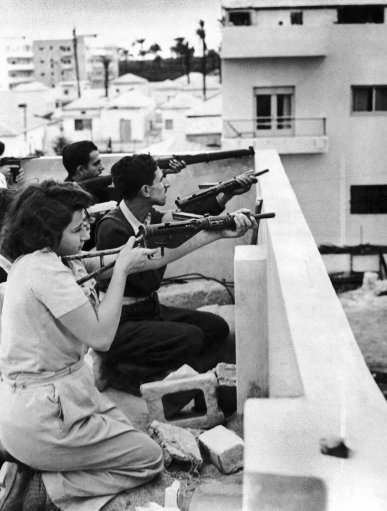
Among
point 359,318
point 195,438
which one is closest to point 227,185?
point 195,438

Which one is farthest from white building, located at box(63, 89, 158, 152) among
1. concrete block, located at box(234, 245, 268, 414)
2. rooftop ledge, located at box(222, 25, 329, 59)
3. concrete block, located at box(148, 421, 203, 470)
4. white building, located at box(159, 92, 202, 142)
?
concrete block, located at box(148, 421, 203, 470)

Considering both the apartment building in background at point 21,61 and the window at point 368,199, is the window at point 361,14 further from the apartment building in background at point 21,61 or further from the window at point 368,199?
the apartment building in background at point 21,61

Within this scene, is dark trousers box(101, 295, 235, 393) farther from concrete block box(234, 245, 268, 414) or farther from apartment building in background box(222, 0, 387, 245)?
apartment building in background box(222, 0, 387, 245)

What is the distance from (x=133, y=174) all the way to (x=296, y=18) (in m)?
17.0

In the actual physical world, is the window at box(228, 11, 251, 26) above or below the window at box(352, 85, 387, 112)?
above

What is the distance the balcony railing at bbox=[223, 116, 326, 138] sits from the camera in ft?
67.4

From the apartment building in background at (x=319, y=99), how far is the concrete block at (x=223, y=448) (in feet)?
53.6

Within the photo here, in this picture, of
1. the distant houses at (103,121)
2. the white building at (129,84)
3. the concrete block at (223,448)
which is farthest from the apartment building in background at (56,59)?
the concrete block at (223,448)

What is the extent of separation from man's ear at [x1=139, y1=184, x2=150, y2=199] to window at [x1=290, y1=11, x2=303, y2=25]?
1693 cm

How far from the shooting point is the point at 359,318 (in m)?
18.8

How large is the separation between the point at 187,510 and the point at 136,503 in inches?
7.9

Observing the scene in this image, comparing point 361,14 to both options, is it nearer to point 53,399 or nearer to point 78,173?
point 78,173

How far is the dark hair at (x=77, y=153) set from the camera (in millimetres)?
5688

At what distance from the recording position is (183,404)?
4129 millimetres
